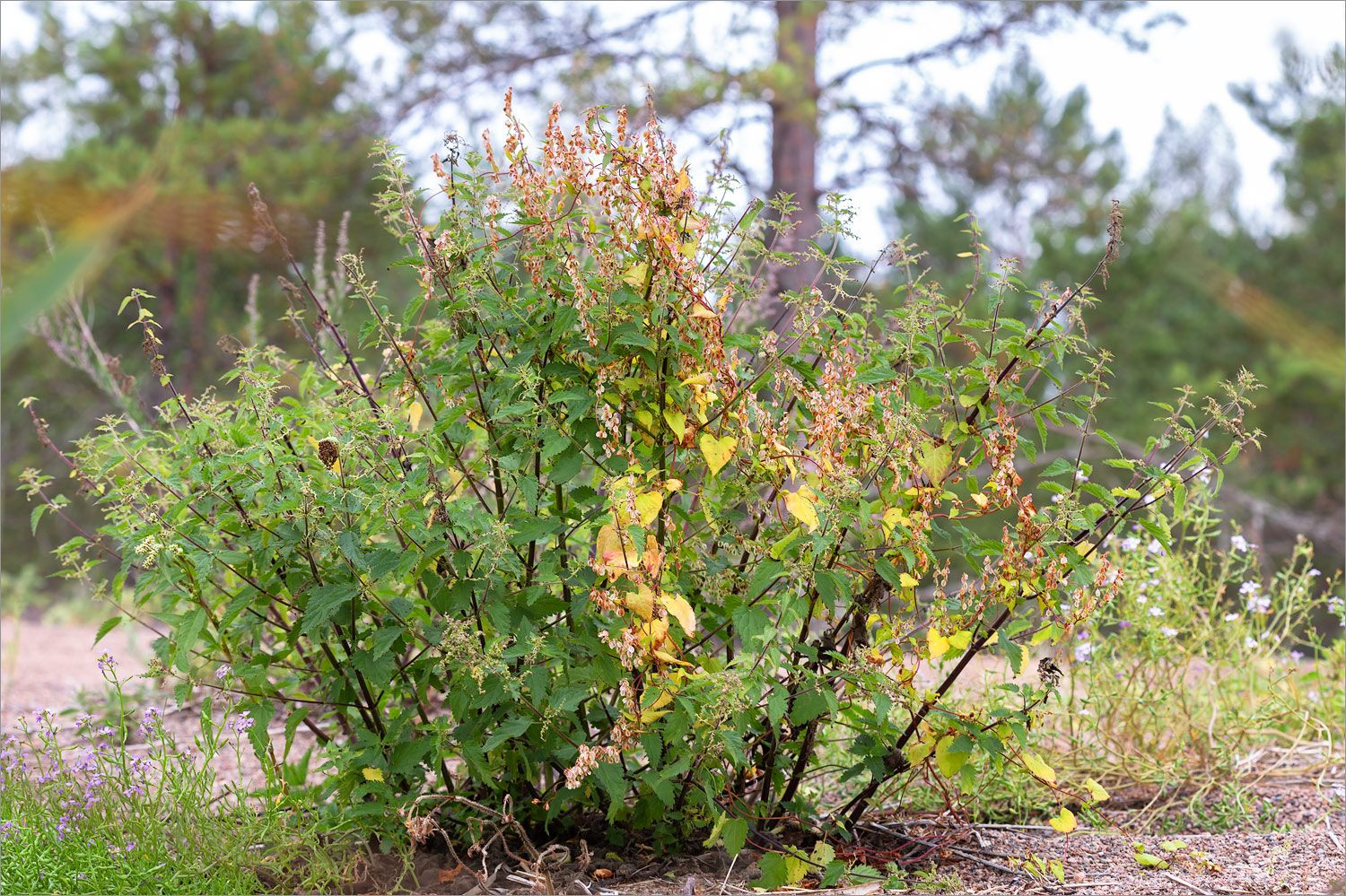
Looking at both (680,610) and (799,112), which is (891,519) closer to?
(680,610)

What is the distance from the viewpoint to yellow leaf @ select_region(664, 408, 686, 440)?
1.86 m

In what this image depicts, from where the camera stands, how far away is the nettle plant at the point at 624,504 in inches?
73.3

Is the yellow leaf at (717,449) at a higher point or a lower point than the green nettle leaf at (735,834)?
higher

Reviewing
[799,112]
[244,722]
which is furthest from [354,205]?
[244,722]

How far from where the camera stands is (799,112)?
21.2ft

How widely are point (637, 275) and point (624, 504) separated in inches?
16.7

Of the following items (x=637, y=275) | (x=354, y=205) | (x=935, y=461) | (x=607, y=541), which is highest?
(x=354, y=205)

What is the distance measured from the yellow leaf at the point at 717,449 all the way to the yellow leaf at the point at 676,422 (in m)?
0.04

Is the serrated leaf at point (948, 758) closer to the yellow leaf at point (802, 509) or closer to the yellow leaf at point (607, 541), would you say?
the yellow leaf at point (802, 509)

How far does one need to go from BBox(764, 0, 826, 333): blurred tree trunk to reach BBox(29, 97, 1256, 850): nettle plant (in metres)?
4.54

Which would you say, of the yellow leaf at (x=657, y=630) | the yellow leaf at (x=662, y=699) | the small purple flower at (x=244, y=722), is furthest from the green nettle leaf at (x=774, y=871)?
the small purple flower at (x=244, y=722)

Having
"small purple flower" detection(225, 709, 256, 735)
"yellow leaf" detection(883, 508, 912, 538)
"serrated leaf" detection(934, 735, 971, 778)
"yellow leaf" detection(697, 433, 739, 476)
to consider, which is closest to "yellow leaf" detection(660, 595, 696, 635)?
"yellow leaf" detection(697, 433, 739, 476)

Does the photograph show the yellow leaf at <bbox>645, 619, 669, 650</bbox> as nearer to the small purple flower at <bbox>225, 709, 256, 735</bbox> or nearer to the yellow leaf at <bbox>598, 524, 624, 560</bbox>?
the yellow leaf at <bbox>598, 524, 624, 560</bbox>

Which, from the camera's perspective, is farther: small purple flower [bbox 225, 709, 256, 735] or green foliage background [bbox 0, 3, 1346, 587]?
green foliage background [bbox 0, 3, 1346, 587]
